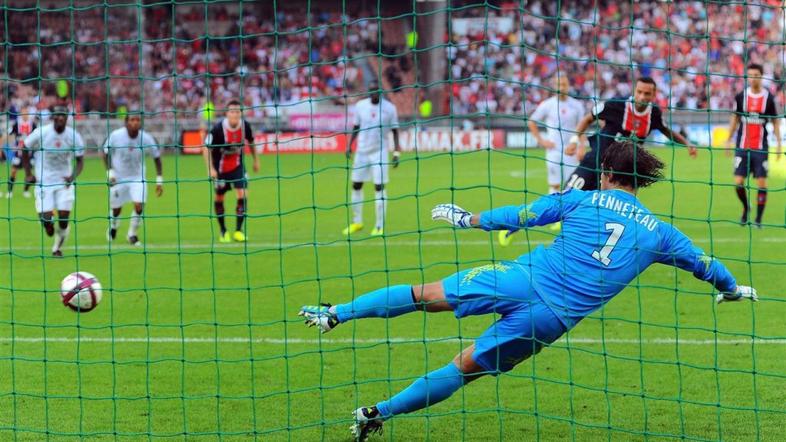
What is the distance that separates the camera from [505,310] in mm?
5719

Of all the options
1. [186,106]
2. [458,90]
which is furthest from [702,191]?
[186,106]

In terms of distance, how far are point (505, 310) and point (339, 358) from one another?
8.52 feet

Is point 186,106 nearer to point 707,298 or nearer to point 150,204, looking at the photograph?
point 150,204

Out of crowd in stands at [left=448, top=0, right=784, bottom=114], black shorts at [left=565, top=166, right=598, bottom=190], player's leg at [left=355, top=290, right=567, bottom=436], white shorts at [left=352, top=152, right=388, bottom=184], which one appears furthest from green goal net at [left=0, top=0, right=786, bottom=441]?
crowd in stands at [left=448, top=0, right=784, bottom=114]

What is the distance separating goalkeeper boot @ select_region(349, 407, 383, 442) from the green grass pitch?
22cm

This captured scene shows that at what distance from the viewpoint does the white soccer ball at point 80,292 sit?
7.62m

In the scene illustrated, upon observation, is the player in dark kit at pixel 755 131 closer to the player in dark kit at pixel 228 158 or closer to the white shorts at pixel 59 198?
the player in dark kit at pixel 228 158

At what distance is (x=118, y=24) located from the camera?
39812 mm

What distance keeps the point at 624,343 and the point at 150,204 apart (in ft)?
43.6

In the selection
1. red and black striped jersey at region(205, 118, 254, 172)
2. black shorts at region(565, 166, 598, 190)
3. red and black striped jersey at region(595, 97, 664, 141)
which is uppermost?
red and black striped jersey at region(595, 97, 664, 141)

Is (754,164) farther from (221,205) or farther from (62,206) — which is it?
(62,206)

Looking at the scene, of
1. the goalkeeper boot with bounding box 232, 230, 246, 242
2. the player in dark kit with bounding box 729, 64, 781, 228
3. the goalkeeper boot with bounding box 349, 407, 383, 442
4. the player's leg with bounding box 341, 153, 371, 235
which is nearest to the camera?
the goalkeeper boot with bounding box 349, 407, 383, 442

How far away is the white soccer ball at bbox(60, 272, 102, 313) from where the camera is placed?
7617 mm

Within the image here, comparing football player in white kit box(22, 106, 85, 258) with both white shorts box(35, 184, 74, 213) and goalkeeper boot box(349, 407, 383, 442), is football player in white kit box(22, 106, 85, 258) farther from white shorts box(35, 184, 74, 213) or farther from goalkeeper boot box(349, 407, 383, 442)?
goalkeeper boot box(349, 407, 383, 442)
